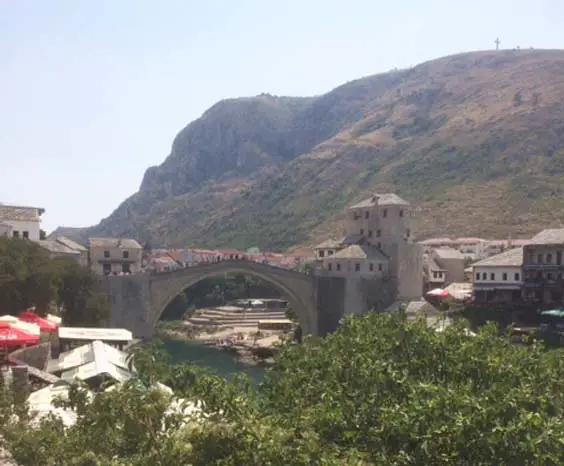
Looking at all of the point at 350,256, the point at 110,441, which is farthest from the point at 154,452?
the point at 350,256

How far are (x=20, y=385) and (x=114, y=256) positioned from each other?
39.9 meters

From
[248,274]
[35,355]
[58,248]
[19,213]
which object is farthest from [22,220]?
[35,355]

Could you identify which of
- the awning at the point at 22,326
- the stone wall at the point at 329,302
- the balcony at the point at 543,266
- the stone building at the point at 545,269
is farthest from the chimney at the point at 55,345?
the balcony at the point at 543,266

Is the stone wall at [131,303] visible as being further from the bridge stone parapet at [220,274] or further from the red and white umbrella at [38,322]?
the red and white umbrella at [38,322]

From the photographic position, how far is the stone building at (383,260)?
52.0 m

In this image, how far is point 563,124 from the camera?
4407 inches

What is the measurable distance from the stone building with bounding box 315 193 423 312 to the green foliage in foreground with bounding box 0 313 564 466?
37.0 m

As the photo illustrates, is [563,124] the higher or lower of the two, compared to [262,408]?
higher

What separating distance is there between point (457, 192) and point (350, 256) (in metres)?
54.3

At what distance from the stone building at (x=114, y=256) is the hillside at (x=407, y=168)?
1905 inches

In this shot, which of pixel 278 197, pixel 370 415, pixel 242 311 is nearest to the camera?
pixel 370 415

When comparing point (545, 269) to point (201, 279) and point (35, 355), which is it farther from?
point (35, 355)

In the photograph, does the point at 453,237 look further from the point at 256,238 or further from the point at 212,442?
the point at 212,442

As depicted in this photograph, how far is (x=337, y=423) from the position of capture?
1155 centimetres
